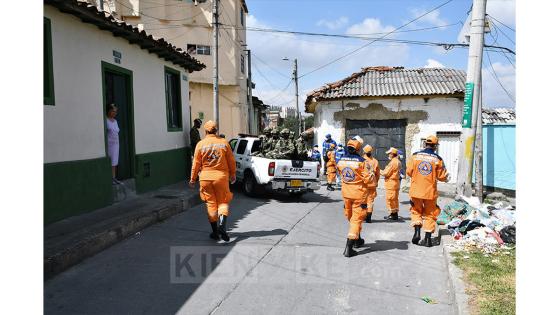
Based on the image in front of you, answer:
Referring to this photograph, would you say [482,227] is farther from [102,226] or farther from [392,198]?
[102,226]

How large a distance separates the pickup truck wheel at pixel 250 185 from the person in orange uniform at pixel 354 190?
5401mm

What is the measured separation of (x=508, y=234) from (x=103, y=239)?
6.00 metres

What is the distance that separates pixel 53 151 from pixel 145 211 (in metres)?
1.98

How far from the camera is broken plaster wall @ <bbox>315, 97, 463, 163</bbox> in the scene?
56.9ft

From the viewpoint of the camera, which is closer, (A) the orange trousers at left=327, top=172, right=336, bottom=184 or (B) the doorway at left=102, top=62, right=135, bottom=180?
(B) the doorway at left=102, top=62, right=135, bottom=180

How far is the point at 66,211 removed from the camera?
283 inches

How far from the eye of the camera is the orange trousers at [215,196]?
6.80m

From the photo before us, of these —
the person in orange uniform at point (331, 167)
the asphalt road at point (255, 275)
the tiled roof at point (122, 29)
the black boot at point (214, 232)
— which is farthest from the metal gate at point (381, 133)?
the black boot at point (214, 232)

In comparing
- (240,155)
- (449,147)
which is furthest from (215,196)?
(449,147)

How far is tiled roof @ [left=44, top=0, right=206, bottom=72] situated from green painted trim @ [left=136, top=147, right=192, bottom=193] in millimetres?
2603

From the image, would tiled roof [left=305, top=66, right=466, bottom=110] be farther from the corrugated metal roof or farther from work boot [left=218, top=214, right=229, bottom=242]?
work boot [left=218, top=214, right=229, bottom=242]

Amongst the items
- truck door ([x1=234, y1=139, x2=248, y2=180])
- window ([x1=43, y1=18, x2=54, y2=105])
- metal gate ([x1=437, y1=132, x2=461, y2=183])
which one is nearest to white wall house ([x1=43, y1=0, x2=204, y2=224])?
Result: window ([x1=43, y1=18, x2=54, y2=105])

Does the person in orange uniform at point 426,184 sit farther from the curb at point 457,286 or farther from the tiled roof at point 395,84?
the tiled roof at point 395,84
